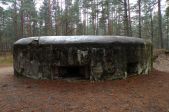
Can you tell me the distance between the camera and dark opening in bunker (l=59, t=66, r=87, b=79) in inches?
288

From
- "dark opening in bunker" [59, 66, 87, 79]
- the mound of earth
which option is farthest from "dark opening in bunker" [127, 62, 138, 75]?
the mound of earth

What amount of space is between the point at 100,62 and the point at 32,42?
2.22 metres

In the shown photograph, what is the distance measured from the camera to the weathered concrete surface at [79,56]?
6879 mm

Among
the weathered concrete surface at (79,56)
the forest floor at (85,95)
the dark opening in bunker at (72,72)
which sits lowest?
the forest floor at (85,95)

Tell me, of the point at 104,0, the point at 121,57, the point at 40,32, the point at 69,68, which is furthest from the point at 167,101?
the point at 40,32

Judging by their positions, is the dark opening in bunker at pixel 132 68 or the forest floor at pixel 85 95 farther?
the dark opening in bunker at pixel 132 68

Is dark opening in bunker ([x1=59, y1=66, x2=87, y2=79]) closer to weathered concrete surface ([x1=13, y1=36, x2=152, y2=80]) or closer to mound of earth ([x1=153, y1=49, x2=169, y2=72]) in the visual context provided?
weathered concrete surface ([x1=13, y1=36, x2=152, y2=80])

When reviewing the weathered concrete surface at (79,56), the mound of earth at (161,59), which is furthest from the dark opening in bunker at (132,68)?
the mound of earth at (161,59)

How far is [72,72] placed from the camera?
779 cm

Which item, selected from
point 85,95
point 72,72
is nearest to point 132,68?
point 72,72

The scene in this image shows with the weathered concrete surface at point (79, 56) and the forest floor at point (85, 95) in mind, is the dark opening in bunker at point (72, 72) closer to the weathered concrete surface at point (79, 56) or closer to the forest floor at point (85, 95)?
the weathered concrete surface at point (79, 56)

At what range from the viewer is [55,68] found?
23.5 ft

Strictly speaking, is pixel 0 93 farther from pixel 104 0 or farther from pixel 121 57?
pixel 104 0

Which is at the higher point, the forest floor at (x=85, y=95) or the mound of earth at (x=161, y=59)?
the mound of earth at (x=161, y=59)
